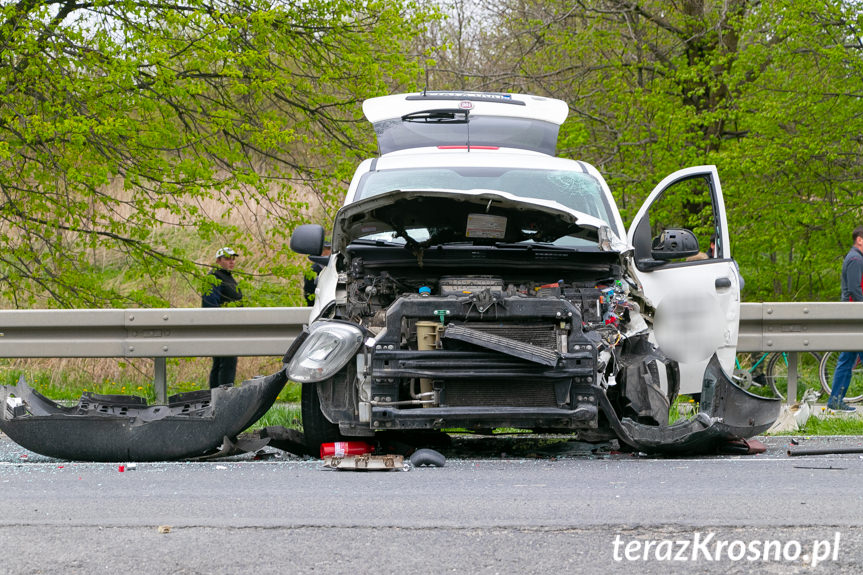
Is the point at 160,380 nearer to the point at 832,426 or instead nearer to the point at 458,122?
the point at 458,122

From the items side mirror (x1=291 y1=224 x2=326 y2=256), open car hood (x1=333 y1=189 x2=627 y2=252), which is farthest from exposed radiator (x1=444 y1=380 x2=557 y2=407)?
side mirror (x1=291 y1=224 x2=326 y2=256)

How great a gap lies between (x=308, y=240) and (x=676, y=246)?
253 centimetres

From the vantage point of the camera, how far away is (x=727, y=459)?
6594 millimetres

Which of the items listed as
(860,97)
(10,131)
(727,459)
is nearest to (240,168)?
(10,131)

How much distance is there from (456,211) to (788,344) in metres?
4.20

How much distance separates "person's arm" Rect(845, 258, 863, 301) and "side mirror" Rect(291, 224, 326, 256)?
674cm

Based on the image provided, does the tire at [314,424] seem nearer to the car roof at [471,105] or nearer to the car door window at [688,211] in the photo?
the car roof at [471,105]

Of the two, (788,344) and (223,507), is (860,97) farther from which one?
(223,507)

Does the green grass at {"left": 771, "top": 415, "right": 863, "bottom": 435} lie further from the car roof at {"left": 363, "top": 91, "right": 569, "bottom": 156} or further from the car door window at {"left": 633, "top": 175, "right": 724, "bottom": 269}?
the car door window at {"left": 633, "top": 175, "right": 724, "bottom": 269}

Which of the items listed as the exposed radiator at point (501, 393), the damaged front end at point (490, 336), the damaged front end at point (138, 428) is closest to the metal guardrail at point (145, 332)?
the damaged front end at point (490, 336)

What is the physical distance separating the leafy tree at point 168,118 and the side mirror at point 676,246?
619 centimetres

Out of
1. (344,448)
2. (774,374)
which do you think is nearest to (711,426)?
(344,448)

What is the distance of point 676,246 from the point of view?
7.49 m

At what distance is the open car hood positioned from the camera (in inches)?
252
